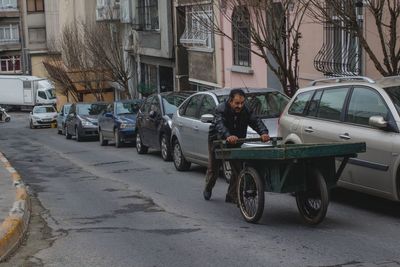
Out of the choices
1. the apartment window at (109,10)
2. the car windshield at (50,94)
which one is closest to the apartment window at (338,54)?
the apartment window at (109,10)

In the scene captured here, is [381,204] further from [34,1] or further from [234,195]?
[34,1]

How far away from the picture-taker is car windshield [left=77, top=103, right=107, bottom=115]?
31.2m

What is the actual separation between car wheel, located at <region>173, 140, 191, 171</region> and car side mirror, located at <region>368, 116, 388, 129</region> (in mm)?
6637

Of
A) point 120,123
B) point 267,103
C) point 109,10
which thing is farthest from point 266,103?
point 109,10

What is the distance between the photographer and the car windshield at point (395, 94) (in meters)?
8.44

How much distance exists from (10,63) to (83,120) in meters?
48.7

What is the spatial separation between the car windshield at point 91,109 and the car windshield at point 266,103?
1856cm

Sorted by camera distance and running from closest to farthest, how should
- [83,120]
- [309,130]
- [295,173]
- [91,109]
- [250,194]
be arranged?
[295,173], [250,194], [309,130], [83,120], [91,109]

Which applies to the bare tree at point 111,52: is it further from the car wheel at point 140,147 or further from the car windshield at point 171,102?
the car windshield at point 171,102

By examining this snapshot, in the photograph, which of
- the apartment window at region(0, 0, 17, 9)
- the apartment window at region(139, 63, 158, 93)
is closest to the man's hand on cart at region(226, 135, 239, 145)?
the apartment window at region(139, 63, 158, 93)

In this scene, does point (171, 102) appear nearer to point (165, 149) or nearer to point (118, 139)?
point (165, 149)

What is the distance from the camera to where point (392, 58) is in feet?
40.1

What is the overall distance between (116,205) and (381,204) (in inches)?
151

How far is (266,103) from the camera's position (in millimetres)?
13055
